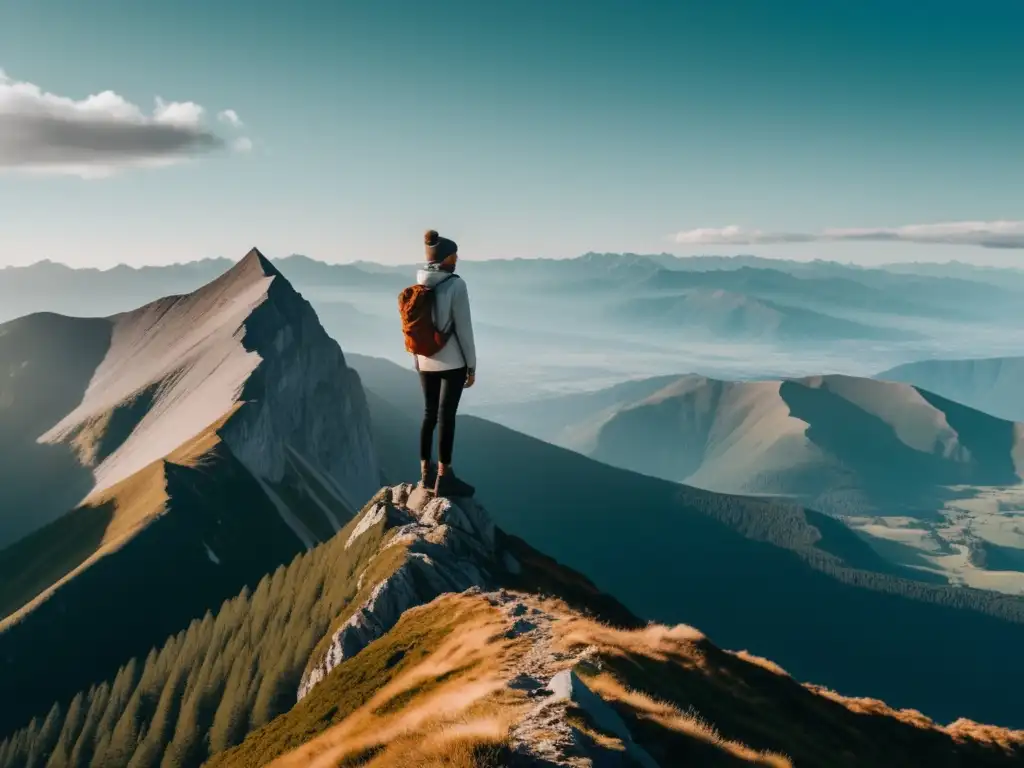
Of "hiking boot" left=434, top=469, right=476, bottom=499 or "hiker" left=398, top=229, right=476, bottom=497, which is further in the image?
"hiking boot" left=434, top=469, right=476, bottom=499

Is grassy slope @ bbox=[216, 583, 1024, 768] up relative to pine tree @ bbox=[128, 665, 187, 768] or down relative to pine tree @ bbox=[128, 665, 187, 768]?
up

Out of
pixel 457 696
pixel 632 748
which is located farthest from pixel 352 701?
pixel 632 748

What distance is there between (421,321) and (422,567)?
27.0 meters

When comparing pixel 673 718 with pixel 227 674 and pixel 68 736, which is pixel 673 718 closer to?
pixel 227 674

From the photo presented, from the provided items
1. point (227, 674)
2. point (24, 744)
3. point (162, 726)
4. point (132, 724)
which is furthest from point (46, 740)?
point (227, 674)

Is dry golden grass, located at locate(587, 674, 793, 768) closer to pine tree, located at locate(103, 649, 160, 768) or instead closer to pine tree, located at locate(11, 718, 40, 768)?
pine tree, located at locate(103, 649, 160, 768)

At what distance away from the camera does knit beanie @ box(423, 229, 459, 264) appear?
81.6 ft

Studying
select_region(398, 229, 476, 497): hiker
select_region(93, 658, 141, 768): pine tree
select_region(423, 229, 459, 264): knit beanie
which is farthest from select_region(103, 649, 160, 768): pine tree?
select_region(423, 229, 459, 264): knit beanie

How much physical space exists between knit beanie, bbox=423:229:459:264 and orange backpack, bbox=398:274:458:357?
2.67 feet

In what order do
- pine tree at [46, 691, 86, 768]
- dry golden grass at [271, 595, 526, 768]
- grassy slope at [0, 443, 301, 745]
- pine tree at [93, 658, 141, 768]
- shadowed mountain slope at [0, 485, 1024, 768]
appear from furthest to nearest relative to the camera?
grassy slope at [0, 443, 301, 745] → pine tree at [46, 691, 86, 768] → pine tree at [93, 658, 141, 768] → shadowed mountain slope at [0, 485, 1024, 768] → dry golden grass at [271, 595, 526, 768]

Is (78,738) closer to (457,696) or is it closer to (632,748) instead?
(457,696)

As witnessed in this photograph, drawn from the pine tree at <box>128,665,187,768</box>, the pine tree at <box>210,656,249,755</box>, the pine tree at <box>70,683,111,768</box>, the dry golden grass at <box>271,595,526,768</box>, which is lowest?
the pine tree at <box>70,683,111,768</box>

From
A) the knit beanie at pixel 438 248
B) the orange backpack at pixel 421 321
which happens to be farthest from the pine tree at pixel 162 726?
the knit beanie at pixel 438 248

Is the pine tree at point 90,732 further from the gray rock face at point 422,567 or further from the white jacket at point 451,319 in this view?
the white jacket at point 451,319
